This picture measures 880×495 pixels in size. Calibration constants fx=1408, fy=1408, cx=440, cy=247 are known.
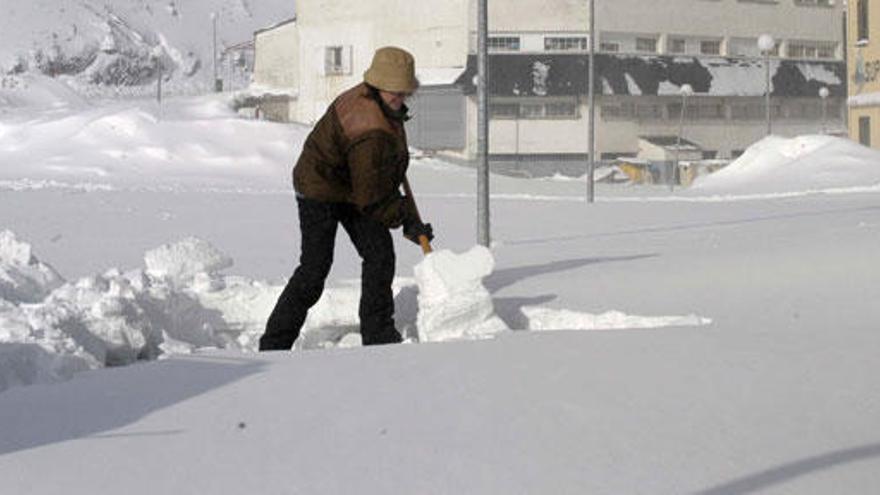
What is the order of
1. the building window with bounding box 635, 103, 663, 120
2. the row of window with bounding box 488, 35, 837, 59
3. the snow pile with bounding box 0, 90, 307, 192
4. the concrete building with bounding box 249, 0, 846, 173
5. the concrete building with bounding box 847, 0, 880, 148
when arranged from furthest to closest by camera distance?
the building window with bounding box 635, 103, 663, 120 < the row of window with bounding box 488, 35, 837, 59 < the concrete building with bounding box 249, 0, 846, 173 < the concrete building with bounding box 847, 0, 880, 148 < the snow pile with bounding box 0, 90, 307, 192

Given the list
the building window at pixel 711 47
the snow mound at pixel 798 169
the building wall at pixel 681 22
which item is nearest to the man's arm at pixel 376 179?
the snow mound at pixel 798 169

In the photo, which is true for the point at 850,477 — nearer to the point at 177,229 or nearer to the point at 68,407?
the point at 68,407

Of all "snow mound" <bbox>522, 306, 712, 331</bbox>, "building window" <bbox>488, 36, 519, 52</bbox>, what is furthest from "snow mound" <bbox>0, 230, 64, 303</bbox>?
"building window" <bbox>488, 36, 519, 52</bbox>

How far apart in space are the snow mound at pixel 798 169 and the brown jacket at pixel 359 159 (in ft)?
72.6

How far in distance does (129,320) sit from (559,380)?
95.0 inches

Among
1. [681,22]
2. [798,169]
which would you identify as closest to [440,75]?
[681,22]

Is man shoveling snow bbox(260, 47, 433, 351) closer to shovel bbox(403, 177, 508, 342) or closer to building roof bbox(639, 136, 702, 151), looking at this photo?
shovel bbox(403, 177, 508, 342)

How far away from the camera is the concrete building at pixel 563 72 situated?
183ft

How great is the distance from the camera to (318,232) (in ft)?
21.8

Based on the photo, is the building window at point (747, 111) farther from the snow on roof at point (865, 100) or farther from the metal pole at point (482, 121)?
the metal pole at point (482, 121)

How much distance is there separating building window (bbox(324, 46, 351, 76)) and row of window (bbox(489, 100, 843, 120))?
6.53m

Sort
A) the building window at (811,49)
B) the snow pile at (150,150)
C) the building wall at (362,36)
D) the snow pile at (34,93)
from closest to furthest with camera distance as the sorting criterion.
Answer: the snow pile at (150,150), the building wall at (362,36), the building window at (811,49), the snow pile at (34,93)

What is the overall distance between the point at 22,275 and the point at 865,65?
34.8 meters

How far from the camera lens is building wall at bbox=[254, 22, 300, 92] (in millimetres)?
61562
